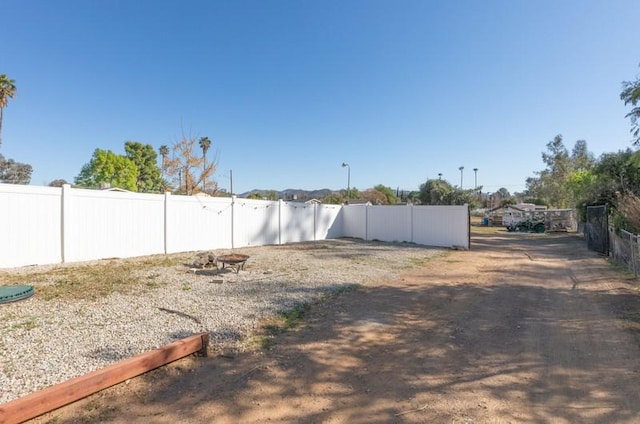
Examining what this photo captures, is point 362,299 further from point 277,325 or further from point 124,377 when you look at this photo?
point 124,377

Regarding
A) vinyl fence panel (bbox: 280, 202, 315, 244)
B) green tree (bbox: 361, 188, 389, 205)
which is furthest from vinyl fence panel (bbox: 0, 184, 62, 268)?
green tree (bbox: 361, 188, 389, 205)

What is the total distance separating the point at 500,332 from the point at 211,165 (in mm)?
27433

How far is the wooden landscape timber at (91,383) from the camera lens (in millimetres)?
2588

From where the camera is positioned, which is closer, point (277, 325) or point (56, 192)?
point (277, 325)

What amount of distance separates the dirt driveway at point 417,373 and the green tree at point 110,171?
124 feet

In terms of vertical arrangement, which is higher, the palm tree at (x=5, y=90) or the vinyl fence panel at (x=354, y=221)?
the palm tree at (x=5, y=90)

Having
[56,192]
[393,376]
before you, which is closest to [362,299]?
[393,376]

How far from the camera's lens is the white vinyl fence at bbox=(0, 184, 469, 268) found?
8.66 metres

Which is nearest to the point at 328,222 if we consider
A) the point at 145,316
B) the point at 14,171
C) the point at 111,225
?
the point at 111,225

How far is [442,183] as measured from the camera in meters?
36.0

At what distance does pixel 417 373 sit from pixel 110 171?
133ft

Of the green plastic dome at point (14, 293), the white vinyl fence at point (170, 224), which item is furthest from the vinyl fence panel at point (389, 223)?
the green plastic dome at point (14, 293)

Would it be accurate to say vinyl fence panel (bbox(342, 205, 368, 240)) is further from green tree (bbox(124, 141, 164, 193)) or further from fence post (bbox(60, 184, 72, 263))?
green tree (bbox(124, 141, 164, 193))

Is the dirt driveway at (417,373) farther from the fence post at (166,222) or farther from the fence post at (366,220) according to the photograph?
the fence post at (366,220)
